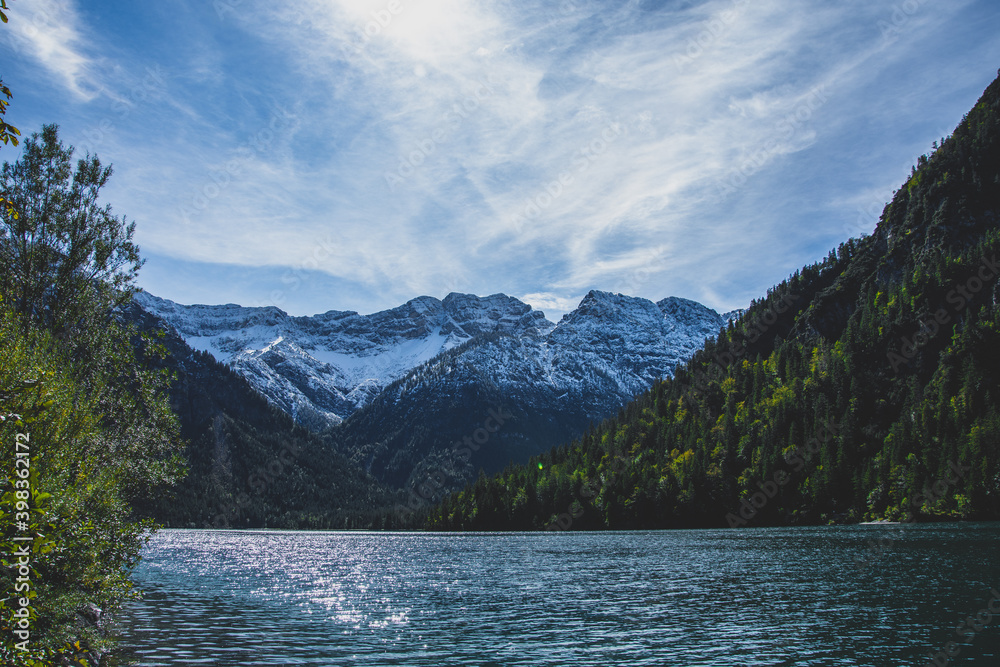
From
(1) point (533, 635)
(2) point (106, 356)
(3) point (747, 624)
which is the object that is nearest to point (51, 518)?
(2) point (106, 356)

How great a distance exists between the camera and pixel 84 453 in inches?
1329

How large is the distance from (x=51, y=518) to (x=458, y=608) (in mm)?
41809

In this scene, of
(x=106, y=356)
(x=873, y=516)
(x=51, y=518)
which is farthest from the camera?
(x=873, y=516)

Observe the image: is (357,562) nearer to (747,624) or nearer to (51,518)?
(747,624)
